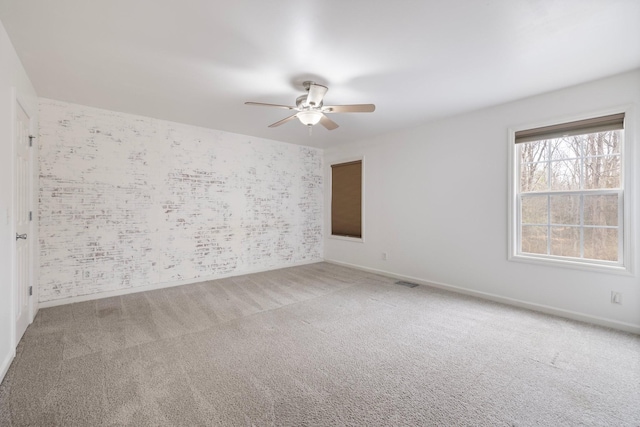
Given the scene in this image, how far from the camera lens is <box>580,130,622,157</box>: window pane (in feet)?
9.73

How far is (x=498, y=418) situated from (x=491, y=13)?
106 inches

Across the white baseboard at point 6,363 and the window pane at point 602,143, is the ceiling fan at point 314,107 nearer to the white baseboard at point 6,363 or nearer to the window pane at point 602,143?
the window pane at point 602,143

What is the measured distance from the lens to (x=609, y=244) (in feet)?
9.75

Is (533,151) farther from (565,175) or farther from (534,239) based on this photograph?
(534,239)

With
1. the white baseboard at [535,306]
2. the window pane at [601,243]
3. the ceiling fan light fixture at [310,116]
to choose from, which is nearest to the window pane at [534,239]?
the window pane at [601,243]

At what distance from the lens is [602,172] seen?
3033 mm

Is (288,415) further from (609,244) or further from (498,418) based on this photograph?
(609,244)

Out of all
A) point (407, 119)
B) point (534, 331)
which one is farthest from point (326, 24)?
point (534, 331)

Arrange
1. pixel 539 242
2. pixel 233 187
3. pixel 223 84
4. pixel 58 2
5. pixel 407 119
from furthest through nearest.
Result: pixel 233 187 < pixel 407 119 < pixel 539 242 < pixel 223 84 < pixel 58 2

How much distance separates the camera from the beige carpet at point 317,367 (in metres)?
1.69

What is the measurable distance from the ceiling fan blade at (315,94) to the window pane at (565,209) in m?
3.05

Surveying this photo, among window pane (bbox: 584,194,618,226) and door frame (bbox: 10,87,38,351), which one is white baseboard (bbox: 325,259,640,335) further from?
door frame (bbox: 10,87,38,351)

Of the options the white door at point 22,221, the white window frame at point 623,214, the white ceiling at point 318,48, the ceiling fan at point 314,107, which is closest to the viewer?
the white ceiling at point 318,48

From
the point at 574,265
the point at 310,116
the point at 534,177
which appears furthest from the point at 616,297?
the point at 310,116
